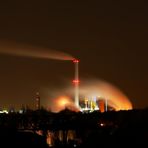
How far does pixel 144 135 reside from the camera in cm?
2362

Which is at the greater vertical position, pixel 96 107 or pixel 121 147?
pixel 96 107

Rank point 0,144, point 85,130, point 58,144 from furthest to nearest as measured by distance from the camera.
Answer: point 85,130, point 58,144, point 0,144

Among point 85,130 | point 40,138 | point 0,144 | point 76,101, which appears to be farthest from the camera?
point 76,101

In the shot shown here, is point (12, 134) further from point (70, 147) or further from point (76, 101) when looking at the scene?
point (76, 101)

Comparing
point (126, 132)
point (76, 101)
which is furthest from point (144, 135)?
point (76, 101)

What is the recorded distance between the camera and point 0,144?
69.2ft

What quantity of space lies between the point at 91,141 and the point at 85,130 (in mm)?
14289

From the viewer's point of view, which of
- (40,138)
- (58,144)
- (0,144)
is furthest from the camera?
(58,144)

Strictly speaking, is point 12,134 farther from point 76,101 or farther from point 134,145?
point 76,101

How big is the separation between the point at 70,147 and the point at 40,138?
381cm

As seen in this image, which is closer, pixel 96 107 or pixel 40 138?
pixel 40 138

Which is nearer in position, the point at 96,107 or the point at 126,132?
the point at 126,132

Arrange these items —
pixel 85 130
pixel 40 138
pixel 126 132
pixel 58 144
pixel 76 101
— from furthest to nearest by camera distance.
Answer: pixel 76 101 < pixel 85 130 < pixel 58 144 < pixel 126 132 < pixel 40 138

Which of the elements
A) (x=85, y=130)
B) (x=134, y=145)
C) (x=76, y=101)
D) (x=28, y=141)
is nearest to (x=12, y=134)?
(x=28, y=141)
